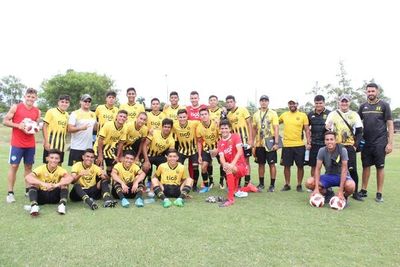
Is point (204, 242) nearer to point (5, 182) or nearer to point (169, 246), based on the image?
point (169, 246)

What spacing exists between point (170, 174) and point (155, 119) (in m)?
1.58

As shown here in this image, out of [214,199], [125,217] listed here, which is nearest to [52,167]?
[125,217]

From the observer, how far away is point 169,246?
13.6 ft

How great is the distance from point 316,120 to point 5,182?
703cm

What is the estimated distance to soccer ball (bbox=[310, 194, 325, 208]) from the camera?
619 centimetres

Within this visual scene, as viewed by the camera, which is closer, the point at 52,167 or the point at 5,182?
the point at 52,167

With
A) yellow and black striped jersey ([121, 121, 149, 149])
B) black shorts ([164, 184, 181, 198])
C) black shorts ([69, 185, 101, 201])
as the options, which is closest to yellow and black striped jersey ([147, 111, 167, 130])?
yellow and black striped jersey ([121, 121, 149, 149])

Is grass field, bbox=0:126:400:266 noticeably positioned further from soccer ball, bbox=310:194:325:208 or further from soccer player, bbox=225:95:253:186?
soccer player, bbox=225:95:253:186

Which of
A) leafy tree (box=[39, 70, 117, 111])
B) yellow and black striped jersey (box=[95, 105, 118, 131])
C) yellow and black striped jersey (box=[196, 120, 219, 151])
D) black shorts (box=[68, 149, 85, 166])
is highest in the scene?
leafy tree (box=[39, 70, 117, 111])

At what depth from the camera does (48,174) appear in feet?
20.4

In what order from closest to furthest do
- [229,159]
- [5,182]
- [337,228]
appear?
[337,228] < [229,159] < [5,182]

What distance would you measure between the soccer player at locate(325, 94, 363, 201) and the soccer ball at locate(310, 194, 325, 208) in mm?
1060

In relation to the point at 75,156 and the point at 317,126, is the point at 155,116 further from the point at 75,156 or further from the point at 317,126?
the point at 317,126

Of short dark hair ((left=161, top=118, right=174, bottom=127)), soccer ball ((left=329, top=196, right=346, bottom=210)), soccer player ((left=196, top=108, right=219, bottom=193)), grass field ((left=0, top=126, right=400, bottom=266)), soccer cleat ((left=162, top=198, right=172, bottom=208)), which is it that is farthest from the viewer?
soccer player ((left=196, top=108, right=219, bottom=193))
